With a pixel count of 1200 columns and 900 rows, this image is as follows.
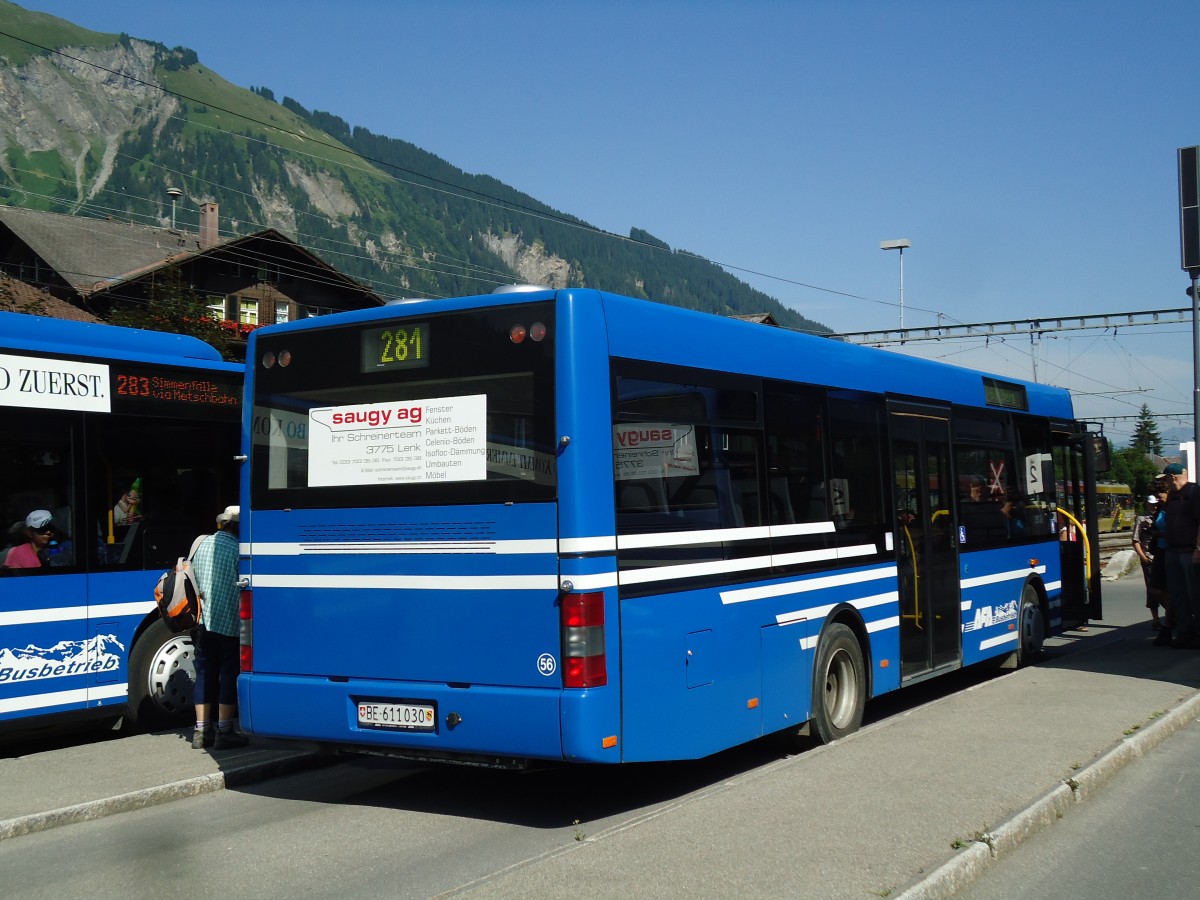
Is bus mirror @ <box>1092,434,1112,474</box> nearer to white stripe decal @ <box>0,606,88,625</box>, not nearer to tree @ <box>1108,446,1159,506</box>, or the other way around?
white stripe decal @ <box>0,606,88,625</box>

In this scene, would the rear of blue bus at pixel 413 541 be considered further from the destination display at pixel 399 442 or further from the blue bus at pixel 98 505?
the blue bus at pixel 98 505

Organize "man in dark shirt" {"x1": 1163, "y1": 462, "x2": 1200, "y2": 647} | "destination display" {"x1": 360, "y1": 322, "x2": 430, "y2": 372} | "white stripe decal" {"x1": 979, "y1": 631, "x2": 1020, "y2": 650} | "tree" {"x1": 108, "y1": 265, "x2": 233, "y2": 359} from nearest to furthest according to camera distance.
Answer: "destination display" {"x1": 360, "y1": 322, "x2": 430, "y2": 372}
"white stripe decal" {"x1": 979, "y1": 631, "x2": 1020, "y2": 650}
"man in dark shirt" {"x1": 1163, "y1": 462, "x2": 1200, "y2": 647}
"tree" {"x1": 108, "y1": 265, "x2": 233, "y2": 359}

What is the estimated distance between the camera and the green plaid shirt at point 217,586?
9203 mm

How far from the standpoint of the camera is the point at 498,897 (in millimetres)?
5203

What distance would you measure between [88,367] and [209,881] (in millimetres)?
5069

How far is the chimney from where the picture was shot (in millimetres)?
56156

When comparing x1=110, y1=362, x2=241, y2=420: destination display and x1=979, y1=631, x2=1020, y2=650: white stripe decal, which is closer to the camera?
x1=110, y1=362, x2=241, y2=420: destination display

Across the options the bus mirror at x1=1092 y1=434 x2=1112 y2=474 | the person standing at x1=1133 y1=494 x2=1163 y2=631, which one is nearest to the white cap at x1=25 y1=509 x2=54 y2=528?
the bus mirror at x1=1092 y1=434 x2=1112 y2=474

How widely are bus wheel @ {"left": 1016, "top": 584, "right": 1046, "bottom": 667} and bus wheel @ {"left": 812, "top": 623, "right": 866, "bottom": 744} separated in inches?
173

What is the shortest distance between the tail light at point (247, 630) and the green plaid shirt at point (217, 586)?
52.1 inches

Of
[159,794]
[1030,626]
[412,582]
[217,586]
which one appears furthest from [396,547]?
[1030,626]

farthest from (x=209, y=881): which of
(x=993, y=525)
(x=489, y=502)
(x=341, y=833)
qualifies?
(x=993, y=525)

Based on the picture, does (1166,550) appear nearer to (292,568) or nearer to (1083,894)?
(1083,894)

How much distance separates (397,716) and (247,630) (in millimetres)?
1378
